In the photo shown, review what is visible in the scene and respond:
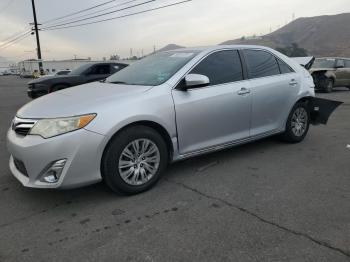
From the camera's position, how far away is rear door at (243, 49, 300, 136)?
5.11m

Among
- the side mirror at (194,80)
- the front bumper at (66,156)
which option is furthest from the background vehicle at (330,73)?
the front bumper at (66,156)

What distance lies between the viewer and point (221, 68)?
4.82 metres

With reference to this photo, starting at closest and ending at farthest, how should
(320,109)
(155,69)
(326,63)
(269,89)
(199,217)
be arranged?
(199,217) < (155,69) < (269,89) < (320,109) < (326,63)

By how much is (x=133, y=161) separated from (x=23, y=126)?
1.19 meters

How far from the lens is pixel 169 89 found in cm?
418

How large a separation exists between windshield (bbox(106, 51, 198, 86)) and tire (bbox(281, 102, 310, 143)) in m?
2.06

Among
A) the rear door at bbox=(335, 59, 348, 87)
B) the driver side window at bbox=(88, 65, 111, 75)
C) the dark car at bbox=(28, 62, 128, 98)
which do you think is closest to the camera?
the dark car at bbox=(28, 62, 128, 98)

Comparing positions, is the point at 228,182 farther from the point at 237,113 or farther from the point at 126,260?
the point at 126,260

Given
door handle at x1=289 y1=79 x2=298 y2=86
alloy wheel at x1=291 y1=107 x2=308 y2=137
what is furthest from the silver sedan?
alloy wheel at x1=291 y1=107 x2=308 y2=137

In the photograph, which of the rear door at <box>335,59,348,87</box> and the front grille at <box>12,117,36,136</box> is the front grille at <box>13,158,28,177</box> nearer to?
the front grille at <box>12,117,36,136</box>

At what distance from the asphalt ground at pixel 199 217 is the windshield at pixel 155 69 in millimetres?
1232

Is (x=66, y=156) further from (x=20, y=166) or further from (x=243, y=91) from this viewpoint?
(x=243, y=91)

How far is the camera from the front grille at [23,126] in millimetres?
3696

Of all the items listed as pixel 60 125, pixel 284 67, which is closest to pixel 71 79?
pixel 284 67
